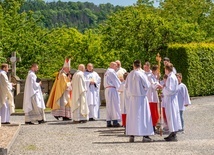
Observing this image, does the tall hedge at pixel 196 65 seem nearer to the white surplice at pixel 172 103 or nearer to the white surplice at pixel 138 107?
the white surplice at pixel 172 103

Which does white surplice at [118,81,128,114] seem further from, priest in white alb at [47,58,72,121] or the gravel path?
priest in white alb at [47,58,72,121]

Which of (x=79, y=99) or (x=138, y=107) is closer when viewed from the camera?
(x=138, y=107)

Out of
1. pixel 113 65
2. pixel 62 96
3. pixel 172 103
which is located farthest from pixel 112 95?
pixel 172 103

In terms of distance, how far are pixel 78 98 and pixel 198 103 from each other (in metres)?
9.28

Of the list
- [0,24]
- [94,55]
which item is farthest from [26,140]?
[94,55]

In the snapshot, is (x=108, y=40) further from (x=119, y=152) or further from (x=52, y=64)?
(x=119, y=152)

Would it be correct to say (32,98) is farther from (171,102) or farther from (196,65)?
(196,65)

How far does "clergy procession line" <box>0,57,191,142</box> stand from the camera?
59.4 ft

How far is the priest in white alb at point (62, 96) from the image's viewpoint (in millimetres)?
26281

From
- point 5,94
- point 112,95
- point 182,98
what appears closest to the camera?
point 182,98

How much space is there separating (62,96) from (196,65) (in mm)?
13315

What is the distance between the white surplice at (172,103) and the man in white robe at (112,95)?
15.5 ft

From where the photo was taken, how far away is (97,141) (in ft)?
59.1

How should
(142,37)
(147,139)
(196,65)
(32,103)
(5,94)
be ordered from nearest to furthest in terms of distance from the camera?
A: (147,139) < (5,94) < (32,103) < (196,65) < (142,37)
